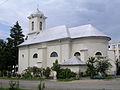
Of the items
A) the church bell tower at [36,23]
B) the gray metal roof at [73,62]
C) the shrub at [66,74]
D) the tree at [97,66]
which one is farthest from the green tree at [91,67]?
the church bell tower at [36,23]

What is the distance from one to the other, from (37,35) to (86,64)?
736 inches

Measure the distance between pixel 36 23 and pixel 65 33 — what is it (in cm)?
1361

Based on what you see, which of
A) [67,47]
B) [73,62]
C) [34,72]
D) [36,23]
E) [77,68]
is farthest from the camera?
[36,23]

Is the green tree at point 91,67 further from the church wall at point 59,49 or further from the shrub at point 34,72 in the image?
the shrub at point 34,72

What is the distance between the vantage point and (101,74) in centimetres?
3906

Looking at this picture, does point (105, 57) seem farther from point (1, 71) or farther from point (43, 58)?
point (1, 71)

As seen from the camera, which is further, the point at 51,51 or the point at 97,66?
the point at 51,51

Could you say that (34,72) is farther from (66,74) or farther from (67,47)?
(67,47)

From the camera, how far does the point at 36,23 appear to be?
56719 millimetres

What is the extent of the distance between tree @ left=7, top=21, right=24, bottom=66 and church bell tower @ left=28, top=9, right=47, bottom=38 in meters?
6.04

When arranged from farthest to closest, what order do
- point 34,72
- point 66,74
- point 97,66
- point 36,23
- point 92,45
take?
point 36,23 < point 34,72 < point 92,45 < point 97,66 < point 66,74

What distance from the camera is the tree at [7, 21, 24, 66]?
61.0 m

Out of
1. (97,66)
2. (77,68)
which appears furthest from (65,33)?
(97,66)

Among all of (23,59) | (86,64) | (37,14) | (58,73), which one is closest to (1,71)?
(23,59)
